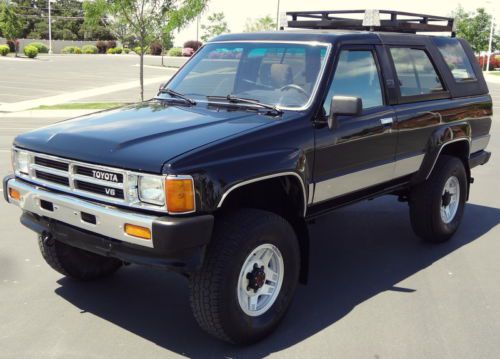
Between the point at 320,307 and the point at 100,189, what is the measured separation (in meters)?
1.86

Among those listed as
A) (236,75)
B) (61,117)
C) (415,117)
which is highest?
(236,75)

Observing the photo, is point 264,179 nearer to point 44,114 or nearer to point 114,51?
point 44,114

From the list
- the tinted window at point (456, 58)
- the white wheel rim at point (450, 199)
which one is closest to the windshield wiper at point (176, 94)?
the tinted window at point (456, 58)

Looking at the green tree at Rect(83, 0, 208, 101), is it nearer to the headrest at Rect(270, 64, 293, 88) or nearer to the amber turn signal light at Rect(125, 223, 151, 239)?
the headrest at Rect(270, 64, 293, 88)

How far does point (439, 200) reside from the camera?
18.8ft

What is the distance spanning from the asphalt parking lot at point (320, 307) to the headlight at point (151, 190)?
1.00 metres

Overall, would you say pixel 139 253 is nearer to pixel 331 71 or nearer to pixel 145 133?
pixel 145 133

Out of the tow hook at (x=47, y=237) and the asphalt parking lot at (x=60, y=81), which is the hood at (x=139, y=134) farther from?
the asphalt parking lot at (x=60, y=81)

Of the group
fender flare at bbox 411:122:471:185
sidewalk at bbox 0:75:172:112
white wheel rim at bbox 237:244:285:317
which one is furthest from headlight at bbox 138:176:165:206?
sidewalk at bbox 0:75:172:112

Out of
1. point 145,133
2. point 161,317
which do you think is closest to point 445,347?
point 161,317

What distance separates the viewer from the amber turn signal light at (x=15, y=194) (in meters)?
4.07

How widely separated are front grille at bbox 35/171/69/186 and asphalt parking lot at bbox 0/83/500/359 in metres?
0.99

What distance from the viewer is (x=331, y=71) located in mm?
4453

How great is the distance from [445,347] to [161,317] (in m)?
1.90
